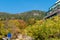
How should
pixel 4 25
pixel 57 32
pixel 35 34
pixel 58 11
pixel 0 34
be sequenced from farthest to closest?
pixel 58 11 → pixel 4 25 → pixel 0 34 → pixel 35 34 → pixel 57 32

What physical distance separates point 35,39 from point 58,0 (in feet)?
181

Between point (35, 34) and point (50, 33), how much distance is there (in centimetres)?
343

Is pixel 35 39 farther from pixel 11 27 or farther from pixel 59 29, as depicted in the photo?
pixel 11 27

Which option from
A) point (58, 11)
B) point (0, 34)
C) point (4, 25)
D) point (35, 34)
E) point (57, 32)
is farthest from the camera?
point (58, 11)

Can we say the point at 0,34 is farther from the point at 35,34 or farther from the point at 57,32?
the point at 57,32

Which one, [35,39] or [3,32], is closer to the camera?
[35,39]

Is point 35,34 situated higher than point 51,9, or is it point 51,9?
point 51,9

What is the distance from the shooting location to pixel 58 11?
78.2m

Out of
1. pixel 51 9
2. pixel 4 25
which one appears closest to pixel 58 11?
pixel 51 9

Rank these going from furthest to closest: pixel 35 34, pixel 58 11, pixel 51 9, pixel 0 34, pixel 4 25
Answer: pixel 51 9, pixel 58 11, pixel 4 25, pixel 0 34, pixel 35 34

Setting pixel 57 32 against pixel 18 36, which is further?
pixel 18 36

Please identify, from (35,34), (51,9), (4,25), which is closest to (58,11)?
(51,9)

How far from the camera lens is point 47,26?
39.2m

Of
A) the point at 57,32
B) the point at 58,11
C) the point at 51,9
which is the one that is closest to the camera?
the point at 57,32
